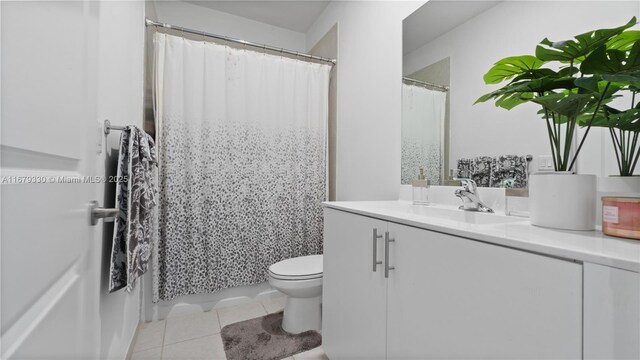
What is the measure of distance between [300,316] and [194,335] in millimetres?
655

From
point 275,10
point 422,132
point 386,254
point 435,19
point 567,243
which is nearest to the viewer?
point 567,243

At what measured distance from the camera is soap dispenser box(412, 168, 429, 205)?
52.8 inches

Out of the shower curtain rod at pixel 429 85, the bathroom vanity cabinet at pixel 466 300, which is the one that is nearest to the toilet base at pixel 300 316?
the bathroom vanity cabinet at pixel 466 300

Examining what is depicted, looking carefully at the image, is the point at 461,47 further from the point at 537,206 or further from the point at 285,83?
the point at 285,83

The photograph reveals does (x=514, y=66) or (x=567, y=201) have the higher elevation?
(x=514, y=66)

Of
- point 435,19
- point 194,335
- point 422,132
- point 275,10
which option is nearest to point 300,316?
point 194,335

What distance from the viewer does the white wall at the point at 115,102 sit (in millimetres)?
950

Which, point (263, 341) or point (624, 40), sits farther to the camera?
point (263, 341)

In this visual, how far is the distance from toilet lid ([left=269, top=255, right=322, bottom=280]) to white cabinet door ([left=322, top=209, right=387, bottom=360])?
23cm

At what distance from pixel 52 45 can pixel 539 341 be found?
1110mm

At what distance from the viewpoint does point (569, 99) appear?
67 centimetres

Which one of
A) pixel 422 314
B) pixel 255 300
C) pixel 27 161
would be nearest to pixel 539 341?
pixel 422 314

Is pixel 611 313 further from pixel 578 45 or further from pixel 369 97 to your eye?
pixel 369 97

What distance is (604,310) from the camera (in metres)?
0.44
